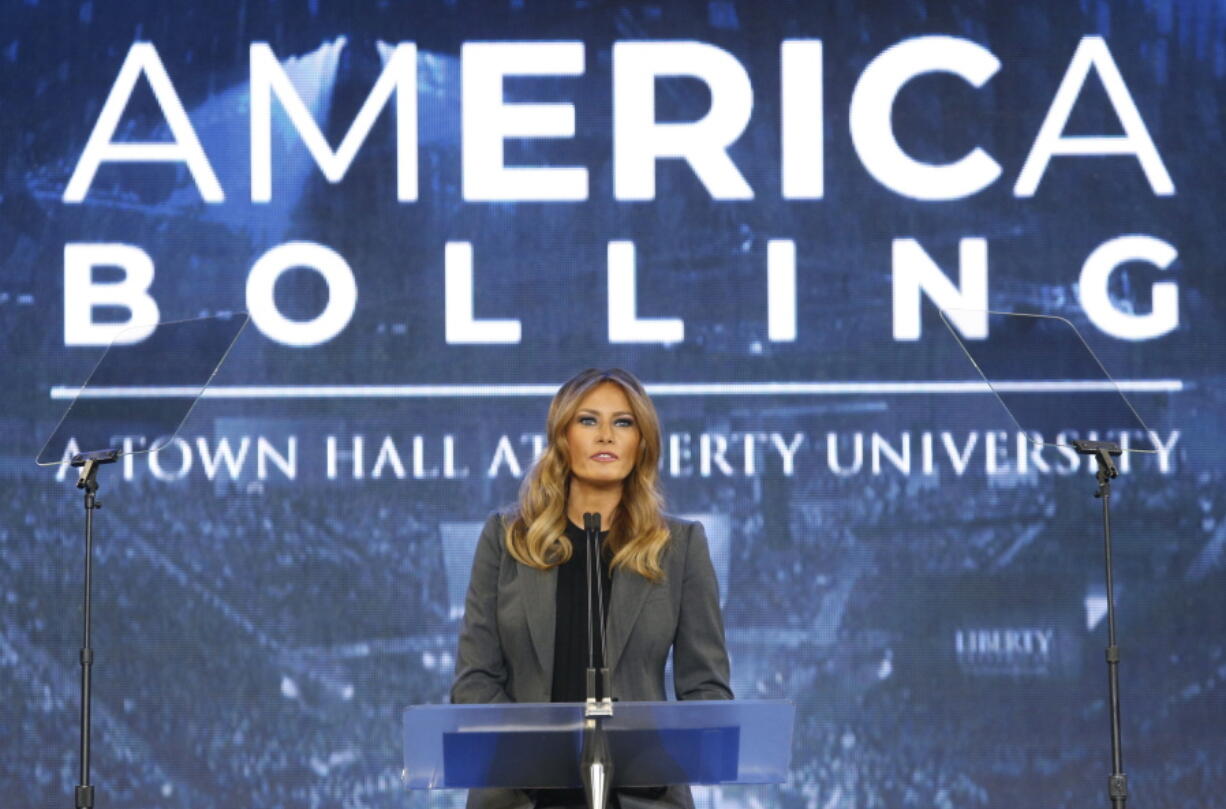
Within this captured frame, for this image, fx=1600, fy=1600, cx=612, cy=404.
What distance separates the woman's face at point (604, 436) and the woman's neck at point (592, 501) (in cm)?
2

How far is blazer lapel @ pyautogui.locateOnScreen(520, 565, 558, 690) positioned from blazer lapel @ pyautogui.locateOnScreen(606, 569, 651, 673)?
4.2 inches

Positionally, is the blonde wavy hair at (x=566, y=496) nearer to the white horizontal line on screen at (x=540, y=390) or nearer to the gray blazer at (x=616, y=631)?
the gray blazer at (x=616, y=631)

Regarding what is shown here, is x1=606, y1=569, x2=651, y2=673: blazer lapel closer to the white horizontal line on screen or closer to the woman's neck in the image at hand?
the woman's neck

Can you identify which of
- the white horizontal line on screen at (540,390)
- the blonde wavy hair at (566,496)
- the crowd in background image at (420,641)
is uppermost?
the white horizontal line on screen at (540,390)

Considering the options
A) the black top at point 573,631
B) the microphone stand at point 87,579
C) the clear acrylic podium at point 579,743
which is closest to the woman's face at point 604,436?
the black top at point 573,631

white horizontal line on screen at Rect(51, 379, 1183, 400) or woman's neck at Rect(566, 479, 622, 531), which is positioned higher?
white horizontal line on screen at Rect(51, 379, 1183, 400)

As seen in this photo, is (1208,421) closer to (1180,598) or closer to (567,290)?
(1180,598)

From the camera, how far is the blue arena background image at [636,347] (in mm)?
4824

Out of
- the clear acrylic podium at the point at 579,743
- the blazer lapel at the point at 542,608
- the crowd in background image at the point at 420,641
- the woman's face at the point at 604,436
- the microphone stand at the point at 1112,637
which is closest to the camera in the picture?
the clear acrylic podium at the point at 579,743

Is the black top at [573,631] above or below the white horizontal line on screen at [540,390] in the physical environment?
below

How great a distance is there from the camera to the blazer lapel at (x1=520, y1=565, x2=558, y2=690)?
2.91m

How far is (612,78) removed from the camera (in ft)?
16.2

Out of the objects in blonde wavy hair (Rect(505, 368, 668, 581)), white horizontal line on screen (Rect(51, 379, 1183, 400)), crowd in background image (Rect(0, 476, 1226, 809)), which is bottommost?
crowd in background image (Rect(0, 476, 1226, 809))

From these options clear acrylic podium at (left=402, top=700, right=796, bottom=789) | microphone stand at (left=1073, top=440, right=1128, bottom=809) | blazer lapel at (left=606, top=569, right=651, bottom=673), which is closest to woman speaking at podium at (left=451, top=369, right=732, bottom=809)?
blazer lapel at (left=606, top=569, right=651, bottom=673)
